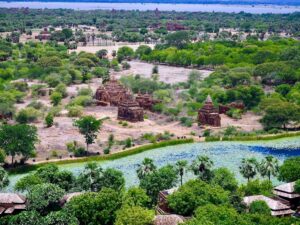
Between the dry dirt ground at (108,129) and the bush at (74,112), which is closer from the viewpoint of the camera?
the dry dirt ground at (108,129)

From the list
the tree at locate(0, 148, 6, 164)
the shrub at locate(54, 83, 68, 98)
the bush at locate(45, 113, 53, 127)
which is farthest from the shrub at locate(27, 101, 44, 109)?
the tree at locate(0, 148, 6, 164)

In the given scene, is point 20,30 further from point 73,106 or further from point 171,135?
point 171,135

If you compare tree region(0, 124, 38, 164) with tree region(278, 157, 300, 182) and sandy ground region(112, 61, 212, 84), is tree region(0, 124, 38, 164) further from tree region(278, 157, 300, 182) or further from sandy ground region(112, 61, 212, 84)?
sandy ground region(112, 61, 212, 84)

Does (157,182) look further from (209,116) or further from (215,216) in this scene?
(209,116)

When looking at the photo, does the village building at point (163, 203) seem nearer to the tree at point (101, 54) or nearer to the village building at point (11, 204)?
the village building at point (11, 204)

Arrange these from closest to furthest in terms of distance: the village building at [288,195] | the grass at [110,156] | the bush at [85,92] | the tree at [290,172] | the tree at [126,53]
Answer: the village building at [288,195] < the tree at [290,172] < the grass at [110,156] < the bush at [85,92] < the tree at [126,53]

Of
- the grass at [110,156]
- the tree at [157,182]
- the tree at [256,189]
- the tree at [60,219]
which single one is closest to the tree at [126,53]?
the grass at [110,156]
